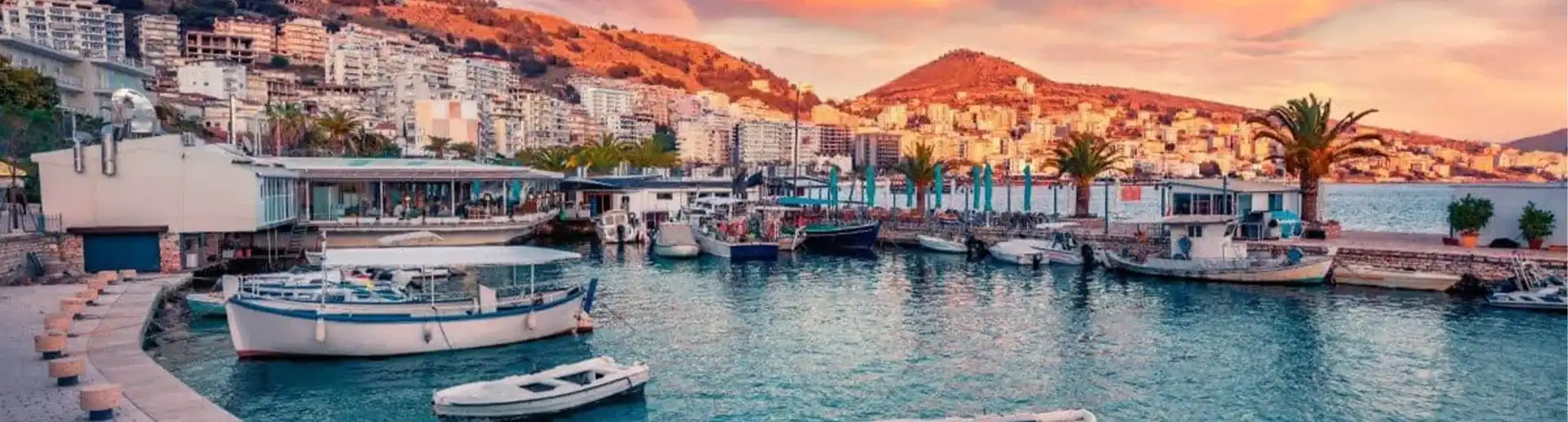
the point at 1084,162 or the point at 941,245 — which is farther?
the point at 1084,162

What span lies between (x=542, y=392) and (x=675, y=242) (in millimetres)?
32107

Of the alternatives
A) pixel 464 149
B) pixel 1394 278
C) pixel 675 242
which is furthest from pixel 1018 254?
pixel 464 149

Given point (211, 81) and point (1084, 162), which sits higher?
point (211, 81)

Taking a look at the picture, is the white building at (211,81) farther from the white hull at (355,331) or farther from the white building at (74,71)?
the white hull at (355,331)

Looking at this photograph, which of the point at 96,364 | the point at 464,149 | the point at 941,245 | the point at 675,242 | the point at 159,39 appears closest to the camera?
the point at 96,364

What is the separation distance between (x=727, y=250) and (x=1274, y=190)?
25.2m

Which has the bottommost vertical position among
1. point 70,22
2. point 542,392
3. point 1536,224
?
point 542,392

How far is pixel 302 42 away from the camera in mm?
184375

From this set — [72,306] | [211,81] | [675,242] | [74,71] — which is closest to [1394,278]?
[675,242]

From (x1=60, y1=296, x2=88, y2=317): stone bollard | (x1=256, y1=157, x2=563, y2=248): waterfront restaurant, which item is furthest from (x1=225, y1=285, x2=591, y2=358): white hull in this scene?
(x1=256, y1=157, x2=563, y2=248): waterfront restaurant

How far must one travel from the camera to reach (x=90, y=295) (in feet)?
88.6

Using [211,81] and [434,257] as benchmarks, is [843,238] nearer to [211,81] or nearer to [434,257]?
[434,257]

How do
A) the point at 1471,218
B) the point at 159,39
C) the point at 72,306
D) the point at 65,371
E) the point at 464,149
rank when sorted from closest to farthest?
the point at 65,371
the point at 72,306
the point at 1471,218
the point at 464,149
the point at 159,39

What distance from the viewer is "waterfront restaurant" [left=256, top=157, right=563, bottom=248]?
160 ft
